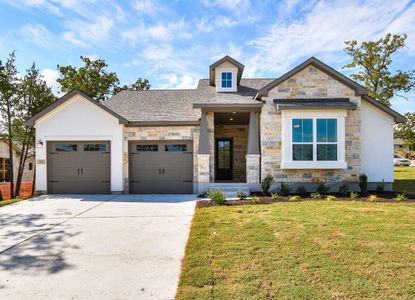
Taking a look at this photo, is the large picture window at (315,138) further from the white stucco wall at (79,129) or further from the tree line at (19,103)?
the tree line at (19,103)

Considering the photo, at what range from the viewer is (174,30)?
12.4 meters

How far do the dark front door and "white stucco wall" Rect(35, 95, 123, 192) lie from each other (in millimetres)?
5883

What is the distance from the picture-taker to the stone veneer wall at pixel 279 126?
40.3 ft

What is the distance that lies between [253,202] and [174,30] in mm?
8096

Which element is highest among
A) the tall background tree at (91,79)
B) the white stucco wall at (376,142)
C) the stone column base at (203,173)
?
the tall background tree at (91,79)

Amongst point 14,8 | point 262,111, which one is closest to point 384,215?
point 262,111

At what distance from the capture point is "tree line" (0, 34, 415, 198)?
14.7 metres

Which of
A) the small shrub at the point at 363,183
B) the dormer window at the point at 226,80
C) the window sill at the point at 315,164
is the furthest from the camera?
the dormer window at the point at 226,80

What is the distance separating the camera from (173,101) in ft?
51.3

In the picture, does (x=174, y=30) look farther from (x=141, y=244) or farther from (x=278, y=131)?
(x=141, y=244)

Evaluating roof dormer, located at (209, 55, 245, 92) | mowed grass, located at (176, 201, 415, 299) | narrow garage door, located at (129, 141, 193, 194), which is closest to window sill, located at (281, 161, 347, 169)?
mowed grass, located at (176, 201, 415, 299)

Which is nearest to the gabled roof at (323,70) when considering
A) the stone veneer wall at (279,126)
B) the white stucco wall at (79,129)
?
the stone veneer wall at (279,126)

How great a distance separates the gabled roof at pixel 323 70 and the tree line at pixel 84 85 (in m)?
11.9

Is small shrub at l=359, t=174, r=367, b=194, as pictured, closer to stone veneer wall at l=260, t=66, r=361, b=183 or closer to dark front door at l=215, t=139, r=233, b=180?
stone veneer wall at l=260, t=66, r=361, b=183
